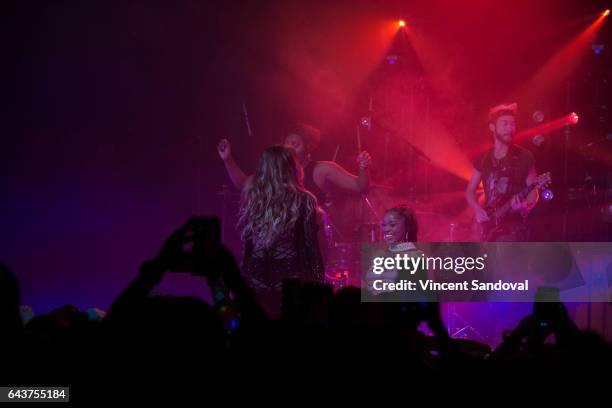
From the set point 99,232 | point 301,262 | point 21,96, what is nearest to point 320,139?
point 99,232

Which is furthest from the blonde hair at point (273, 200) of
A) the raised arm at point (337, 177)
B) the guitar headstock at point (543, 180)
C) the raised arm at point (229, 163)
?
the guitar headstock at point (543, 180)

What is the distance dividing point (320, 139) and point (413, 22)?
7.51ft

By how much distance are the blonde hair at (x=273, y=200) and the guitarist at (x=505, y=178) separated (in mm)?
3979

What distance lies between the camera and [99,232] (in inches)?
285

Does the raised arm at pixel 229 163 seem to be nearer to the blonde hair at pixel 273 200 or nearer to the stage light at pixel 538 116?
the blonde hair at pixel 273 200

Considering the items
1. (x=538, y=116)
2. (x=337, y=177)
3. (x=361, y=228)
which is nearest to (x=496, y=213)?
(x=361, y=228)

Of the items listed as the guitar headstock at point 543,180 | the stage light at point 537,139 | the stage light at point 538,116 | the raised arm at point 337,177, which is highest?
the stage light at point 538,116

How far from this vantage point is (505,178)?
7.57 meters

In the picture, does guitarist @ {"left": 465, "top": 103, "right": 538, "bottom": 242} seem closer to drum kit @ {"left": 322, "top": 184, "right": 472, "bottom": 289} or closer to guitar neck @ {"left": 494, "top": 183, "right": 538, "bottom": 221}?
guitar neck @ {"left": 494, "top": 183, "right": 538, "bottom": 221}

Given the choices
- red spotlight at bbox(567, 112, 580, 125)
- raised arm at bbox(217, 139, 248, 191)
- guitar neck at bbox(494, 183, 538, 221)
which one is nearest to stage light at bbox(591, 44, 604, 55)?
red spotlight at bbox(567, 112, 580, 125)

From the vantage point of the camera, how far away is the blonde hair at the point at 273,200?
413 cm

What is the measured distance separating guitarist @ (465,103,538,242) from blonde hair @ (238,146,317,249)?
13.1 ft

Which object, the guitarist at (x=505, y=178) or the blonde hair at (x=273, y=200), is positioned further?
the guitarist at (x=505, y=178)

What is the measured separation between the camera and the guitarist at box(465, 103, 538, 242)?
288 inches
